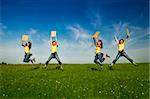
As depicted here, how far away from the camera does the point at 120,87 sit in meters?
16.7

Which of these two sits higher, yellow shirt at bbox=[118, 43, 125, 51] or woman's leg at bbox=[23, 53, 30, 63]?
yellow shirt at bbox=[118, 43, 125, 51]

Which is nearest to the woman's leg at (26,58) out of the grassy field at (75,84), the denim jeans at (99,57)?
the grassy field at (75,84)

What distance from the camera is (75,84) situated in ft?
57.4

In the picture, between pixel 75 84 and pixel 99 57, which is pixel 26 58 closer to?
pixel 99 57

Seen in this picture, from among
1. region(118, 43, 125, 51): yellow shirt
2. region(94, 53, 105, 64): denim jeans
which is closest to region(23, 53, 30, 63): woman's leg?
region(94, 53, 105, 64): denim jeans

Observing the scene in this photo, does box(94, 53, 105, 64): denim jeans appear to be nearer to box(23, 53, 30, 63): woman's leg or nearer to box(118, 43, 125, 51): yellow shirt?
box(118, 43, 125, 51): yellow shirt

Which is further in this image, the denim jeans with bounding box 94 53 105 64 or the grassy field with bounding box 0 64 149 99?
the denim jeans with bounding box 94 53 105 64

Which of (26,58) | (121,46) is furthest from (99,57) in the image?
(26,58)

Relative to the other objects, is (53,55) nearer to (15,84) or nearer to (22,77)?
(22,77)

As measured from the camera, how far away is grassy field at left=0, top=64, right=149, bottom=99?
15852 millimetres

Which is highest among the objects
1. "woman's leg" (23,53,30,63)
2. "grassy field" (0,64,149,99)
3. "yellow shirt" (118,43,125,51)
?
"yellow shirt" (118,43,125,51)

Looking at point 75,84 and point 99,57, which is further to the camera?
point 99,57

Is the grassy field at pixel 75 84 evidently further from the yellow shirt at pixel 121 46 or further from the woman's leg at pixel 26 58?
the woman's leg at pixel 26 58

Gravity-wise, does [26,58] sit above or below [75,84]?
above
